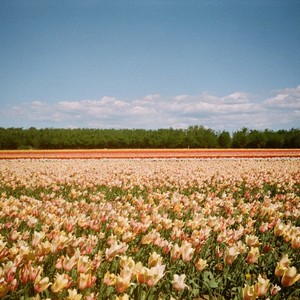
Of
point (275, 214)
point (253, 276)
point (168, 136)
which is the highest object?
point (168, 136)

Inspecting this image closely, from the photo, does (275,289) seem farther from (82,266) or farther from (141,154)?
(141,154)

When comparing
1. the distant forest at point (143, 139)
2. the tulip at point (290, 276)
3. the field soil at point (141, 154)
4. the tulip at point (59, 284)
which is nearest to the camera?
the tulip at point (59, 284)

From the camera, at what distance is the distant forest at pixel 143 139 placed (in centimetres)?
3278

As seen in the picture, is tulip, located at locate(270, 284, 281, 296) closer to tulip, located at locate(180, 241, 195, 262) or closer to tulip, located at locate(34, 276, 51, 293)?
tulip, located at locate(180, 241, 195, 262)

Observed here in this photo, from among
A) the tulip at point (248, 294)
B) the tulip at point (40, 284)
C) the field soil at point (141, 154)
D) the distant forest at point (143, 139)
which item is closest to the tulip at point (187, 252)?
the tulip at point (248, 294)

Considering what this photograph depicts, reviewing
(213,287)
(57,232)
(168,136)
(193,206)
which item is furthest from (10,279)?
(168,136)

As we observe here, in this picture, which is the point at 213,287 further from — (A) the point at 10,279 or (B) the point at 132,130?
(B) the point at 132,130

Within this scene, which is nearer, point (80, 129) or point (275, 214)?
point (275, 214)

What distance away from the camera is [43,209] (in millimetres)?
3867

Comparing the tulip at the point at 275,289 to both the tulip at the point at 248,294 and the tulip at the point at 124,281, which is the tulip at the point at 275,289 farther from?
the tulip at the point at 124,281

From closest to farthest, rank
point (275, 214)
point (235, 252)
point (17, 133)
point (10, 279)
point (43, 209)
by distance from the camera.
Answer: point (10, 279), point (235, 252), point (43, 209), point (275, 214), point (17, 133)

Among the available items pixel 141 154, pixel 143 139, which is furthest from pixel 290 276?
pixel 143 139

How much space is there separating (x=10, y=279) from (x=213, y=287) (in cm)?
176

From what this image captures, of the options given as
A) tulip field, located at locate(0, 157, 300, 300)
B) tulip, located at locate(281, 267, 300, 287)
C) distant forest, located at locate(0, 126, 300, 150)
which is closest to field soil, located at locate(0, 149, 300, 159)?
distant forest, located at locate(0, 126, 300, 150)
